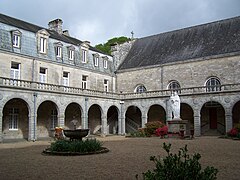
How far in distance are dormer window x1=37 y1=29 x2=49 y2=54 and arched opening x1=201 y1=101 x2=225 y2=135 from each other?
577 inches

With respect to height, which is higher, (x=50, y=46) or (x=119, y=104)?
(x=50, y=46)

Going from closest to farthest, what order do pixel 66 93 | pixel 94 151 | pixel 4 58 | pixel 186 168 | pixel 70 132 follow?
1. pixel 186 168
2. pixel 94 151
3. pixel 70 132
4. pixel 4 58
5. pixel 66 93

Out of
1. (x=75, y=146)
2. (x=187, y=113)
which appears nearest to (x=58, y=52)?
(x=187, y=113)

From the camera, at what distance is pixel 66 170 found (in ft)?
22.9

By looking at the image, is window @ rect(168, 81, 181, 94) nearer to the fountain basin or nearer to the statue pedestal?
the statue pedestal

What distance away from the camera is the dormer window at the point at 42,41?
21406 millimetres

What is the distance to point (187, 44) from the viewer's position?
25.9m

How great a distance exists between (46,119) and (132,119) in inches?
386

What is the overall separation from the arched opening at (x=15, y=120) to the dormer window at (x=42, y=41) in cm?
456

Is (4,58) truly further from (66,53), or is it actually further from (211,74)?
(211,74)

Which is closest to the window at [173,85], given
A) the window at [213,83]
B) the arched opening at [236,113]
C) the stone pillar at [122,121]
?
the window at [213,83]

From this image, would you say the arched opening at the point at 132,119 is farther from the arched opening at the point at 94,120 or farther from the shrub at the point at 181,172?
the shrub at the point at 181,172

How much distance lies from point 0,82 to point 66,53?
8285 millimetres

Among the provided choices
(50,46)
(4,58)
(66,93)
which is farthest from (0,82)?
(50,46)
